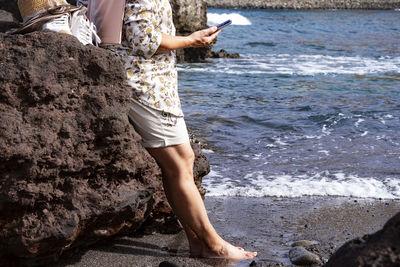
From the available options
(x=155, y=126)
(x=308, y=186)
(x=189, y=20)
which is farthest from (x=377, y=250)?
(x=189, y=20)

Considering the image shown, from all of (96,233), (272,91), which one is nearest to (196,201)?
(96,233)

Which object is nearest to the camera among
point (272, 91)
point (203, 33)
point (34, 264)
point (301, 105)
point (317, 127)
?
point (34, 264)

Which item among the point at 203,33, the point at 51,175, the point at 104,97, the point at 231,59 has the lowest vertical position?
the point at 231,59

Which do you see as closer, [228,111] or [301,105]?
[228,111]

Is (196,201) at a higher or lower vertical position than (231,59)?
higher

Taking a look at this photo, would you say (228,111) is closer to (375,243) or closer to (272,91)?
(272,91)

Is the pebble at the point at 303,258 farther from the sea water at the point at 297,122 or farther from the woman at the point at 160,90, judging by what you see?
the sea water at the point at 297,122

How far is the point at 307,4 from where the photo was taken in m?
58.3

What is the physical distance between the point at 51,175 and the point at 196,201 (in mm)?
807

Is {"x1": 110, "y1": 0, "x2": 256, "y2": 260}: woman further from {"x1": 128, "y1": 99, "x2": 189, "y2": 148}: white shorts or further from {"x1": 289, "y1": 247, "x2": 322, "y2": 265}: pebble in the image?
{"x1": 289, "y1": 247, "x2": 322, "y2": 265}: pebble

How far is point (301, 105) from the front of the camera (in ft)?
33.8

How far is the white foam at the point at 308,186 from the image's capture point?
523 centimetres

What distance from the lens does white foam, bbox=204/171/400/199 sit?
5227 mm

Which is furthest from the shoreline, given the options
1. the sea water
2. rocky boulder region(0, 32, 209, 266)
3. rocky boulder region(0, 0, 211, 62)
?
rocky boulder region(0, 32, 209, 266)
